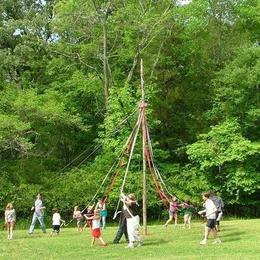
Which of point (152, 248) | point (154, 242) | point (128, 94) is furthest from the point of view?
point (128, 94)

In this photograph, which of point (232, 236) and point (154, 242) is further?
point (232, 236)

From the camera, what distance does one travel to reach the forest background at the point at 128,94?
33.9 m

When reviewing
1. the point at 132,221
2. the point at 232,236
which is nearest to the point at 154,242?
the point at 132,221

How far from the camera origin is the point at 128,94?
119 feet

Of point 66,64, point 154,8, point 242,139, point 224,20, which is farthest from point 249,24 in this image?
point 66,64

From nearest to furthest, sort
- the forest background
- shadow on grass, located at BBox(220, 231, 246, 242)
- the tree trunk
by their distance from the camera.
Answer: shadow on grass, located at BBox(220, 231, 246, 242), the forest background, the tree trunk

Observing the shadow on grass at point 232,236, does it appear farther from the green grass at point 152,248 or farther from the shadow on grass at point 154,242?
the shadow on grass at point 154,242

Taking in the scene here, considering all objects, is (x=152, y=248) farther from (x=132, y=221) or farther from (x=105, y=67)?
(x=105, y=67)

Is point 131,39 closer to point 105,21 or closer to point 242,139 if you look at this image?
point 105,21

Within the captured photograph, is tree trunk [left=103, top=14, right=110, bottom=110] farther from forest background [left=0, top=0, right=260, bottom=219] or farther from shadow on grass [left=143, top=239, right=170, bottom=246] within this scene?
shadow on grass [left=143, top=239, right=170, bottom=246]

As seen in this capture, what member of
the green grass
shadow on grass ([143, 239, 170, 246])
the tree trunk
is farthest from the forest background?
shadow on grass ([143, 239, 170, 246])

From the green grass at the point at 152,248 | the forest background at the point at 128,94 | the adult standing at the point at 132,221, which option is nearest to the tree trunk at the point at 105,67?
the forest background at the point at 128,94

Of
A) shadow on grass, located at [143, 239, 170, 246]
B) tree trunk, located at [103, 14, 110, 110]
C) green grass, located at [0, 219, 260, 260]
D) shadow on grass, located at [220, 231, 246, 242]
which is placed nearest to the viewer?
green grass, located at [0, 219, 260, 260]

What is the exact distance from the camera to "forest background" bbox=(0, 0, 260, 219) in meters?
33.9
